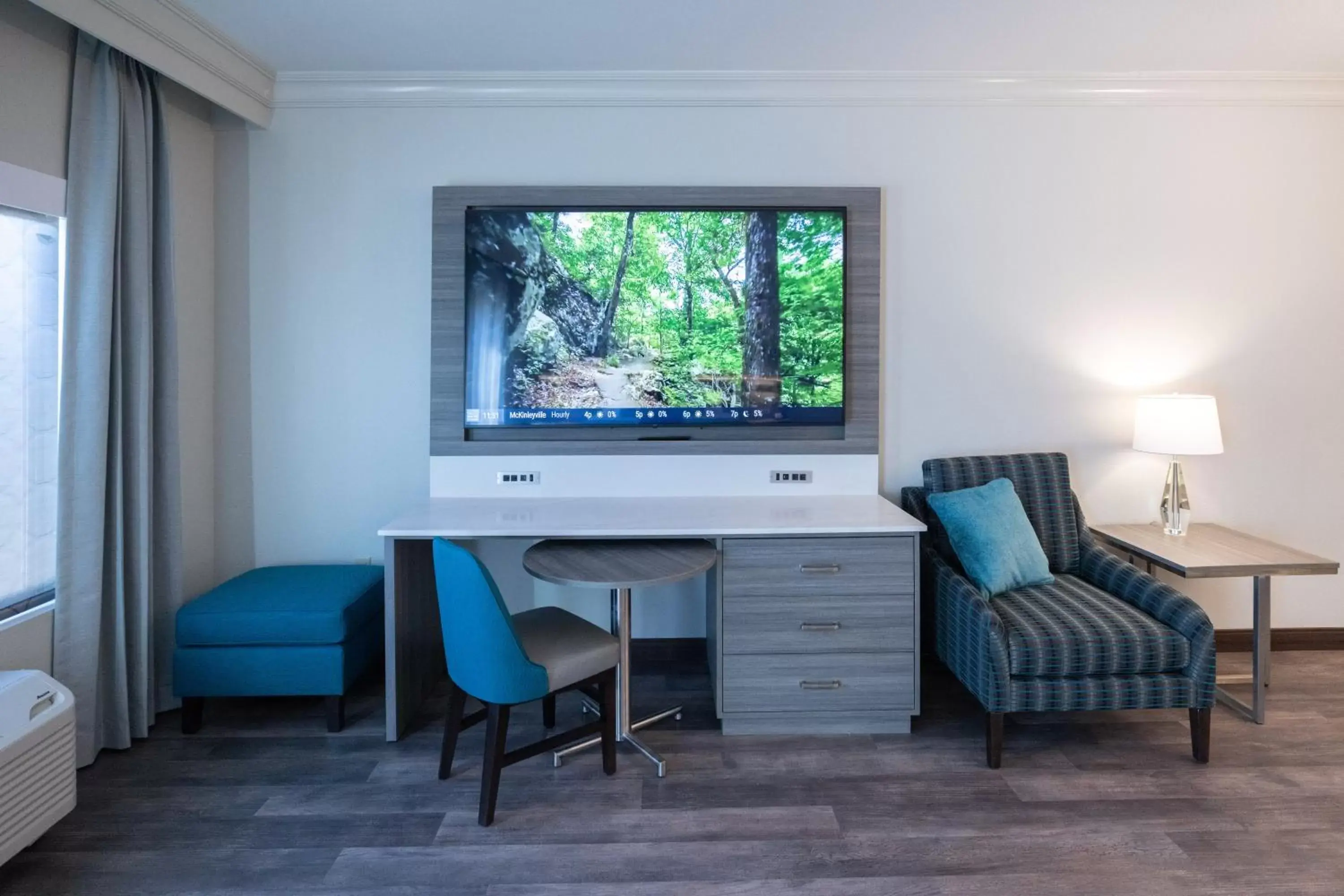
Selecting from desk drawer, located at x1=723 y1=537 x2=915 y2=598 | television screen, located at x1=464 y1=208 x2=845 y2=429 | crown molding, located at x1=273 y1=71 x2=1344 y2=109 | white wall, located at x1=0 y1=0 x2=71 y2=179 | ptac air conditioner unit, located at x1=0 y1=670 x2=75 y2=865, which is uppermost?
crown molding, located at x1=273 y1=71 x2=1344 y2=109

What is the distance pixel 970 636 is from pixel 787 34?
2.31m

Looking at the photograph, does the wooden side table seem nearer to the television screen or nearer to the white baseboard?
the television screen

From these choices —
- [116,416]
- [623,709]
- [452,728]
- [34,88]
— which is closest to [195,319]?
[116,416]

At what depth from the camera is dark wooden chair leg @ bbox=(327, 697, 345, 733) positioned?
2740mm

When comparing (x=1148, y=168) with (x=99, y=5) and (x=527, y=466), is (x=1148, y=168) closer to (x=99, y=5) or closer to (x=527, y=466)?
(x=527, y=466)

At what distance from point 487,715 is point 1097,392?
288 cm

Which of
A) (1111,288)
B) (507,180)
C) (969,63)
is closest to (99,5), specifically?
(507,180)

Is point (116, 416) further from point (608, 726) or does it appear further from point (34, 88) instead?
point (608, 726)

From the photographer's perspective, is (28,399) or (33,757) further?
(28,399)

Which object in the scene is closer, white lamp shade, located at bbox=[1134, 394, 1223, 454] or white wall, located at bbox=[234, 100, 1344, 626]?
white lamp shade, located at bbox=[1134, 394, 1223, 454]

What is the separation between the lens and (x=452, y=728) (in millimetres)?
2434

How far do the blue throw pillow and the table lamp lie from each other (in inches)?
25.4

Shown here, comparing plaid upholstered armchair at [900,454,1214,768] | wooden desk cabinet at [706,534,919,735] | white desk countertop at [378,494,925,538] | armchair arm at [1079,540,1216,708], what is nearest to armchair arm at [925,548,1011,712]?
plaid upholstered armchair at [900,454,1214,768]

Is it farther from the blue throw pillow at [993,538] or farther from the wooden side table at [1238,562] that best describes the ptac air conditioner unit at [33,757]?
the wooden side table at [1238,562]
